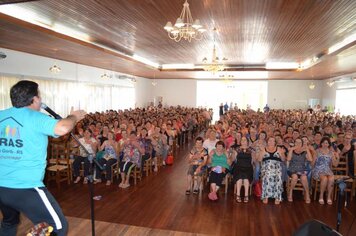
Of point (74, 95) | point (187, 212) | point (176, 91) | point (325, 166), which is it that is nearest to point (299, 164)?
point (325, 166)

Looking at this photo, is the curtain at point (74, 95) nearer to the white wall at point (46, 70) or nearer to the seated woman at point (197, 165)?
the white wall at point (46, 70)

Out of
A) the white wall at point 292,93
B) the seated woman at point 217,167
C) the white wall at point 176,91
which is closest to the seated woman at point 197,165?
the seated woman at point 217,167

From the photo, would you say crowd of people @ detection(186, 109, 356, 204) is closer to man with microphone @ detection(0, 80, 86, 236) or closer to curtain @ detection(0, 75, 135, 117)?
man with microphone @ detection(0, 80, 86, 236)

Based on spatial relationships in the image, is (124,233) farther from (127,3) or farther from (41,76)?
(41,76)

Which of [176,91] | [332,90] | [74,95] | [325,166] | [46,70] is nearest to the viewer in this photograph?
[325,166]

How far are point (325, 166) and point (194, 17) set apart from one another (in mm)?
3738

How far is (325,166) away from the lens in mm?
4949

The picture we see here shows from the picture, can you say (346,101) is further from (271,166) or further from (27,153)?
(27,153)

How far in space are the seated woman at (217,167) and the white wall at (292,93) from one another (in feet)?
58.3

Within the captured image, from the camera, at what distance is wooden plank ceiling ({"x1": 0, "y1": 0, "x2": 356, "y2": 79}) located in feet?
15.9

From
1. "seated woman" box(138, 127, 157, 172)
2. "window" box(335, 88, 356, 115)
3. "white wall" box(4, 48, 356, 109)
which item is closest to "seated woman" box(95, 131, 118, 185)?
"seated woman" box(138, 127, 157, 172)

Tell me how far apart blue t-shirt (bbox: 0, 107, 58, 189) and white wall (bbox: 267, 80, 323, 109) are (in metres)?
21.5

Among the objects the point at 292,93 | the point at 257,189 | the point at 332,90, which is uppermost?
the point at 332,90

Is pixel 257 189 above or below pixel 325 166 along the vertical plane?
below
